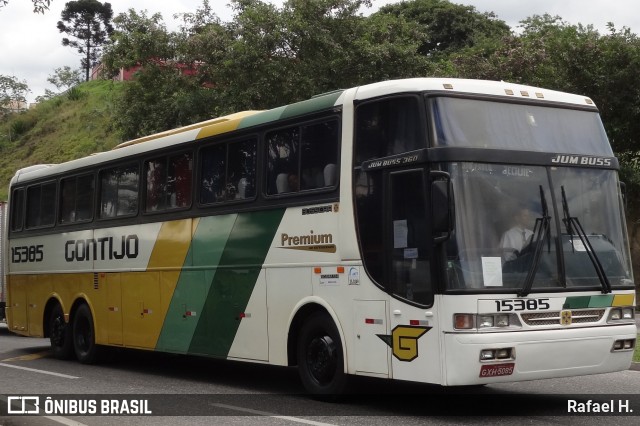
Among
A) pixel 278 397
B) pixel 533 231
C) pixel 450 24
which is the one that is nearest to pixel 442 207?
pixel 533 231

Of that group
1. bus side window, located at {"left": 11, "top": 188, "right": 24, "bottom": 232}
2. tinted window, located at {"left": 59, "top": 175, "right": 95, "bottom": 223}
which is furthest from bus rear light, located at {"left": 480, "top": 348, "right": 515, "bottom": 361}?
bus side window, located at {"left": 11, "top": 188, "right": 24, "bottom": 232}

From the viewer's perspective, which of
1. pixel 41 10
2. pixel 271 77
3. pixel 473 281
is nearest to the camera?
pixel 473 281

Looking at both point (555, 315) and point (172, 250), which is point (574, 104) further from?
point (172, 250)

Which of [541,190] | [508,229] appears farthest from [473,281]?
[541,190]

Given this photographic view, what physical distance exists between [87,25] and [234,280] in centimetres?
9706

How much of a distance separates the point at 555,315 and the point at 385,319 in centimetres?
168

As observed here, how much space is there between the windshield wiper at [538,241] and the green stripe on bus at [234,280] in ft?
10.6

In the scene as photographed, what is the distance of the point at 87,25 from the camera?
103062 mm

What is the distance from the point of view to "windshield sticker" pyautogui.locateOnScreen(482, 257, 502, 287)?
8.69 metres

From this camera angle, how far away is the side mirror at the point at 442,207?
866cm

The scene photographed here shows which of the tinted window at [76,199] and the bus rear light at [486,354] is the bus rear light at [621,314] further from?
the tinted window at [76,199]

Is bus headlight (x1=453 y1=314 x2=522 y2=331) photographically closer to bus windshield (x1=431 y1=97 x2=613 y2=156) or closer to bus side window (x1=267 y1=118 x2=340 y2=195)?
bus windshield (x1=431 y1=97 x2=613 y2=156)

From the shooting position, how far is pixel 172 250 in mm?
13258

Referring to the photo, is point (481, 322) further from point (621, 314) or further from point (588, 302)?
point (621, 314)
